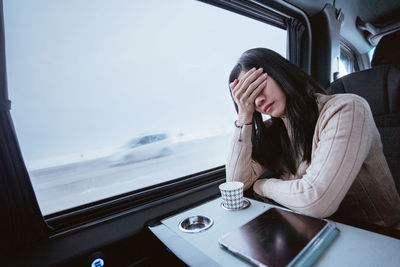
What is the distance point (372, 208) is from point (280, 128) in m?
0.53

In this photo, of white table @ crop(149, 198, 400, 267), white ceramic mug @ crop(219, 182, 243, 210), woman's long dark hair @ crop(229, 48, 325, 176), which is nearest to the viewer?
white table @ crop(149, 198, 400, 267)

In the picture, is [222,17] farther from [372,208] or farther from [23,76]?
[372,208]

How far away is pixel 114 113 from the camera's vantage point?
1.00 meters

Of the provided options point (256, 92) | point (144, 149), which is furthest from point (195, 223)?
point (256, 92)

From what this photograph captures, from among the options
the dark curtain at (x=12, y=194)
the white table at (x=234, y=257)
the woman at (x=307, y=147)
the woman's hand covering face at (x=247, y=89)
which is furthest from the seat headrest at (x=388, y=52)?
the dark curtain at (x=12, y=194)

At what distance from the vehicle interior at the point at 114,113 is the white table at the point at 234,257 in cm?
5

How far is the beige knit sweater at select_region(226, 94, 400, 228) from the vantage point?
2.17ft

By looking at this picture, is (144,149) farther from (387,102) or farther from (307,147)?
(387,102)

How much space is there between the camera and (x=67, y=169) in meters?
0.91

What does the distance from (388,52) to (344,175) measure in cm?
110

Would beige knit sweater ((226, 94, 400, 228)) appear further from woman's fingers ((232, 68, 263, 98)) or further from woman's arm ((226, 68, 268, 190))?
woman's fingers ((232, 68, 263, 98))

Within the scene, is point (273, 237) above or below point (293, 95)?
below

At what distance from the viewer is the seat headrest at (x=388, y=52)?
1.19 m

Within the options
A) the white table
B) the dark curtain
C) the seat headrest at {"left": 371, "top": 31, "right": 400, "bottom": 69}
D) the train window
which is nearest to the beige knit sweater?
the white table
